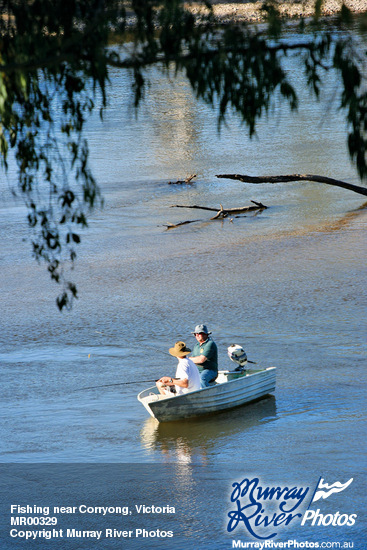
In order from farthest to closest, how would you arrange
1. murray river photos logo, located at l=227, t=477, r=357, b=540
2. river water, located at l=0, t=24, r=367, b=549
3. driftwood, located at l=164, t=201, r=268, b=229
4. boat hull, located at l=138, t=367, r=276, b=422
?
driftwood, located at l=164, t=201, r=268, b=229 < boat hull, located at l=138, t=367, r=276, b=422 < river water, located at l=0, t=24, r=367, b=549 < murray river photos logo, located at l=227, t=477, r=357, b=540

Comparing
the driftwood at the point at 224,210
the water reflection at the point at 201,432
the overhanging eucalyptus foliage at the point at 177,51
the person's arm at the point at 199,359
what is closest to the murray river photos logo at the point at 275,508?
the water reflection at the point at 201,432

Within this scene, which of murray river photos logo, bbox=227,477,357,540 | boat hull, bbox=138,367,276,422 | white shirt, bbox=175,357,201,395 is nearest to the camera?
murray river photos logo, bbox=227,477,357,540

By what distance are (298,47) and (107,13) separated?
1.09m

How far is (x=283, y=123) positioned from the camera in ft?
123

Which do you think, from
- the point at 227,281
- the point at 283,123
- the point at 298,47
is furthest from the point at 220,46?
the point at 283,123

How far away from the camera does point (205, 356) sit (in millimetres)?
11773

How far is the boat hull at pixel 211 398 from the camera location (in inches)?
456

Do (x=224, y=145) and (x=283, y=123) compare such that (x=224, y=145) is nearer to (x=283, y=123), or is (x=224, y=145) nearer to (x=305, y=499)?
(x=283, y=123)

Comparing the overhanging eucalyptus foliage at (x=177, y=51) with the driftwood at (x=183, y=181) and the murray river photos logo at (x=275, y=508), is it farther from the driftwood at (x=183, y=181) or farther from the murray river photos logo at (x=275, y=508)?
the driftwood at (x=183, y=181)

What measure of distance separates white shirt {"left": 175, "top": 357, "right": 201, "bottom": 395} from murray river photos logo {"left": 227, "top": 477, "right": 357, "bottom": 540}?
2.23 m

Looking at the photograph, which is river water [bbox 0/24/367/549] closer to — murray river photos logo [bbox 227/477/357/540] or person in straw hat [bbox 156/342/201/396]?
murray river photos logo [bbox 227/477/357/540]

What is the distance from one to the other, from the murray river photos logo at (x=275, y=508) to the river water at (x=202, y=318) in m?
0.24

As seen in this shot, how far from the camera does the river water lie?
10812 millimetres

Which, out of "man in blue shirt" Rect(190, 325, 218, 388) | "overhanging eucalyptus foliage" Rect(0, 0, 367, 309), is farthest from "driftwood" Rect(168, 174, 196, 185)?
"overhanging eucalyptus foliage" Rect(0, 0, 367, 309)
